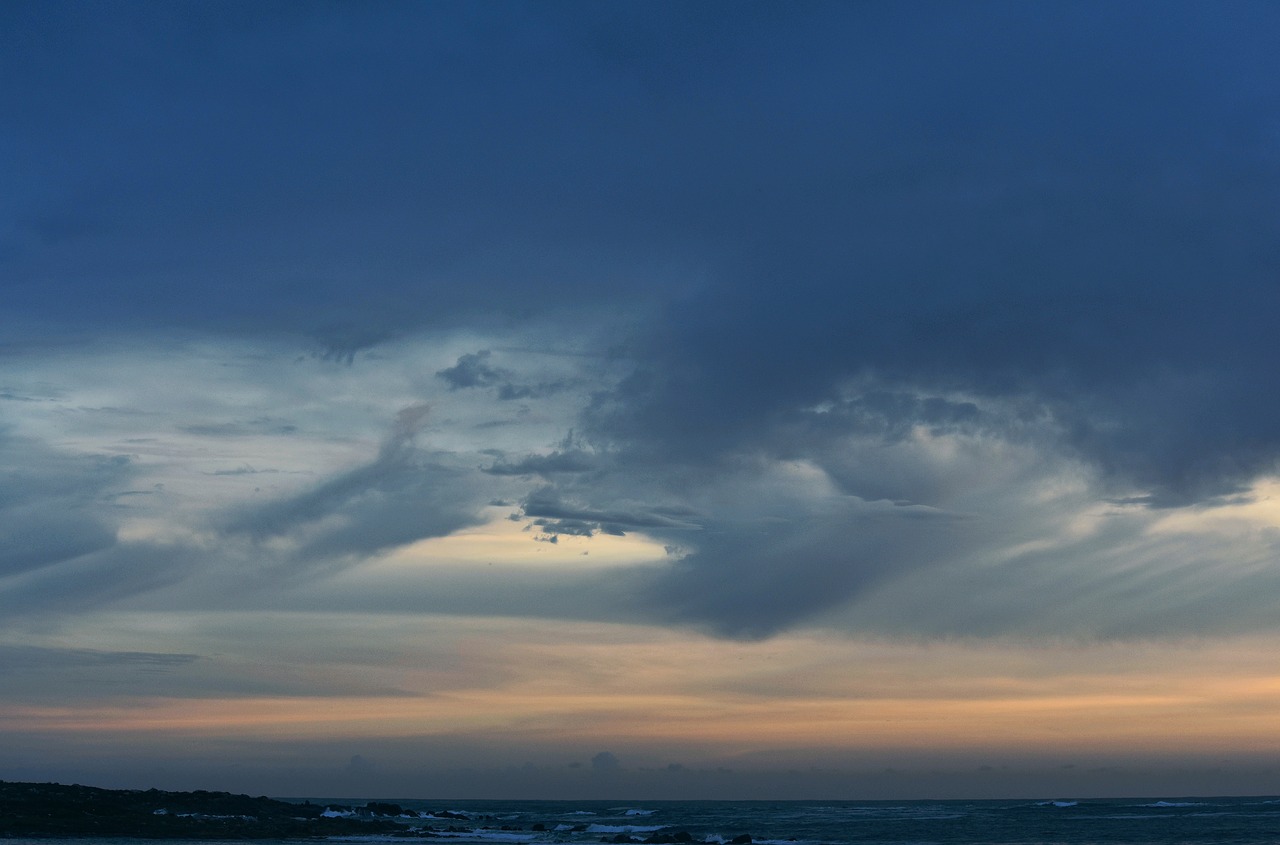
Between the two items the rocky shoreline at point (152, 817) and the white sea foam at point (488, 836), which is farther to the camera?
the white sea foam at point (488, 836)

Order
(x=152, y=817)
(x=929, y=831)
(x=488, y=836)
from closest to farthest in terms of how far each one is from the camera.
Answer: (x=152, y=817) → (x=488, y=836) → (x=929, y=831)

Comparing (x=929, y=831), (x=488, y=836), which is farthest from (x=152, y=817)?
(x=929, y=831)

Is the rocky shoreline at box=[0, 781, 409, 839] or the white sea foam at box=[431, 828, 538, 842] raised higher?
the rocky shoreline at box=[0, 781, 409, 839]

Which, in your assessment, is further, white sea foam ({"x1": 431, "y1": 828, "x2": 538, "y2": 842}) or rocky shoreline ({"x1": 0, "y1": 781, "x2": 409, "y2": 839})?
white sea foam ({"x1": 431, "y1": 828, "x2": 538, "y2": 842})

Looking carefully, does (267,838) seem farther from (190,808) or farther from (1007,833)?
(1007,833)

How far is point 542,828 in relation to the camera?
332 ft

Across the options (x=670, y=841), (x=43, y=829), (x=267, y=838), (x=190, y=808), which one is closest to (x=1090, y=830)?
(x=670, y=841)

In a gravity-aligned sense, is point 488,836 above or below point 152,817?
below

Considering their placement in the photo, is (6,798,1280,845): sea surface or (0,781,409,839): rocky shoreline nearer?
(0,781,409,839): rocky shoreline

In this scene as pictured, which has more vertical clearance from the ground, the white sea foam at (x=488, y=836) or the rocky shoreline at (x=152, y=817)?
the rocky shoreline at (x=152, y=817)

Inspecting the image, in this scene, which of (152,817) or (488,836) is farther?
(488,836)

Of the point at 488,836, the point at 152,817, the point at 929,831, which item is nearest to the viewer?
the point at 152,817

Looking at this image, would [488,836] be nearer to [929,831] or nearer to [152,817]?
[152,817]

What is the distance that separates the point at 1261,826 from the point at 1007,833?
21.5m
